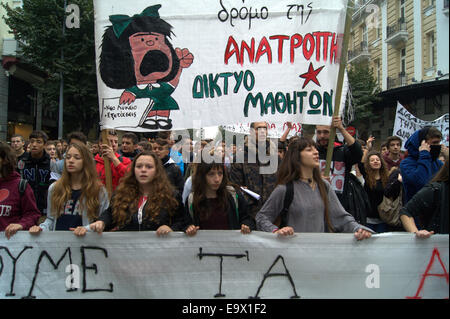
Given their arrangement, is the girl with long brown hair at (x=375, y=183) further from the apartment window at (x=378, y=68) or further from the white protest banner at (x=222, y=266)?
the apartment window at (x=378, y=68)

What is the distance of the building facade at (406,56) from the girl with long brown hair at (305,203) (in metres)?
12.8

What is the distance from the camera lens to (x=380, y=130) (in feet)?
78.0

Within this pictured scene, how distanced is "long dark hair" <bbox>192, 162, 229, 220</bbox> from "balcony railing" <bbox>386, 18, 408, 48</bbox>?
2031 centimetres

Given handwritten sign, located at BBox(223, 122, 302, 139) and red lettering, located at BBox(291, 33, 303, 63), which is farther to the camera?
handwritten sign, located at BBox(223, 122, 302, 139)

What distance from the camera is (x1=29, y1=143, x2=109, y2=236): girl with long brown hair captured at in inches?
128

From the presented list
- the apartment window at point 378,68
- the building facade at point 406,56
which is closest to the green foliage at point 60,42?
the building facade at point 406,56

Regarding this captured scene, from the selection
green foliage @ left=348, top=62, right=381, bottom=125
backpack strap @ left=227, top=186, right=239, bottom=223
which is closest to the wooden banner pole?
backpack strap @ left=227, top=186, right=239, bottom=223

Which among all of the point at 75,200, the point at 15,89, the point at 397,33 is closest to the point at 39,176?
the point at 75,200

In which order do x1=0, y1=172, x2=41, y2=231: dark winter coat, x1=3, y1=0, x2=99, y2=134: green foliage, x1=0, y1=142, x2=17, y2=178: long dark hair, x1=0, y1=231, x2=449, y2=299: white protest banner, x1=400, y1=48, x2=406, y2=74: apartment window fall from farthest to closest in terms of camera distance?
x1=400, y1=48, x2=406, y2=74: apartment window < x1=3, y1=0, x2=99, y2=134: green foliage < x1=0, y1=142, x2=17, y2=178: long dark hair < x1=0, y1=172, x2=41, y2=231: dark winter coat < x1=0, y1=231, x2=449, y2=299: white protest banner

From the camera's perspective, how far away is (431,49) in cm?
1822

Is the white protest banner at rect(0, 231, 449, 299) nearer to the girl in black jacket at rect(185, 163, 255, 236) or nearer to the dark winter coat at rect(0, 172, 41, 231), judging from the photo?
the girl in black jacket at rect(185, 163, 255, 236)

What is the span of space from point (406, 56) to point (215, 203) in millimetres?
20553

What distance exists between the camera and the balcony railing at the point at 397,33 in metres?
20.3

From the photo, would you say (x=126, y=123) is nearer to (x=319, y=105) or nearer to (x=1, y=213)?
(x=1, y=213)
